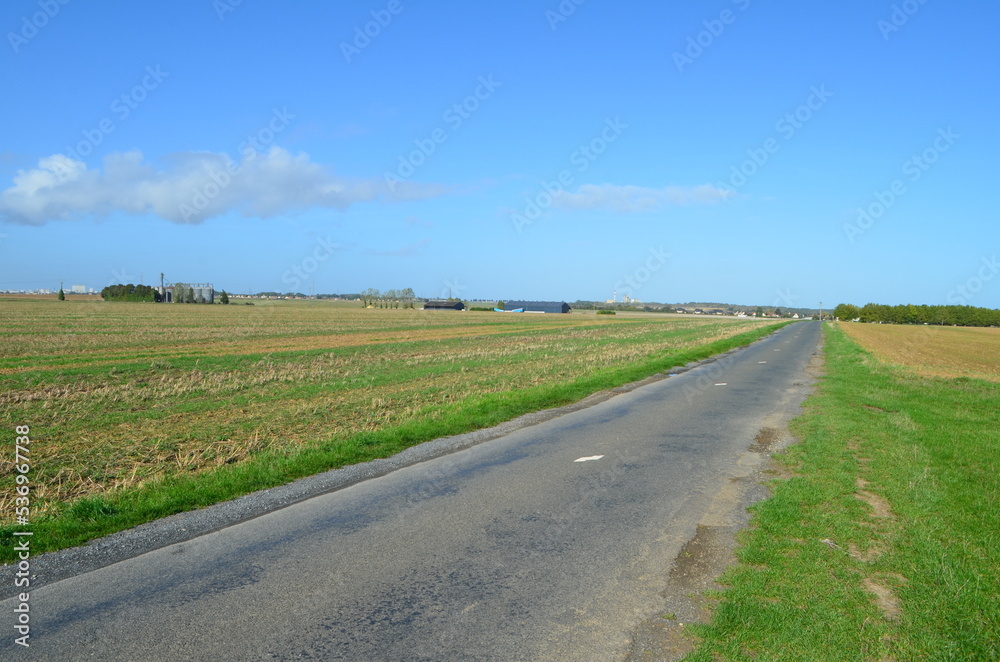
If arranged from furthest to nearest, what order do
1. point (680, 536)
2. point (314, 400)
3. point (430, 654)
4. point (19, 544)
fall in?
point (314, 400) → point (680, 536) → point (19, 544) → point (430, 654)

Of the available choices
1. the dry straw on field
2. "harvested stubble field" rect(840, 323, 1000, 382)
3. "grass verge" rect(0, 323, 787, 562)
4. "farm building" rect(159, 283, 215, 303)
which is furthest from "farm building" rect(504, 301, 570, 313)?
"grass verge" rect(0, 323, 787, 562)

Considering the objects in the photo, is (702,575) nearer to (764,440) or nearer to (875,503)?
(875,503)

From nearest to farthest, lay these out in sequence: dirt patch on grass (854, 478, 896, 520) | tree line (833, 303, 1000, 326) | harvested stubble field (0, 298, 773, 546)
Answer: dirt patch on grass (854, 478, 896, 520) < harvested stubble field (0, 298, 773, 546) < tree line (833, 303, 1000, 326)

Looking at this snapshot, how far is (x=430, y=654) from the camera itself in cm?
414

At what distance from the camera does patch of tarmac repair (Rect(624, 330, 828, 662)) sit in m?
4.34

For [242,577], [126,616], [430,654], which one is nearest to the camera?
[430,654]

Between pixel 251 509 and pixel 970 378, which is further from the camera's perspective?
pixel 970 378

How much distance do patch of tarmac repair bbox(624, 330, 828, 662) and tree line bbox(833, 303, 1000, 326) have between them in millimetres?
192357

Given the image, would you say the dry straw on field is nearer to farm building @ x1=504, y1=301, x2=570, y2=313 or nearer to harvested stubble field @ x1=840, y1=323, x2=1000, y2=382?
harvested stubble field @ x1=840, y1=323, x2=1000, y2=382

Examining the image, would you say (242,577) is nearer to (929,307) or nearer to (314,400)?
(314,400)

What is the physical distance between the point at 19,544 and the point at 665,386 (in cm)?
1740

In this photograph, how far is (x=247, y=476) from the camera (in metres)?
8.36

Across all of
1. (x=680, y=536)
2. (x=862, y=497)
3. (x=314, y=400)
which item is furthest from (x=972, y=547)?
(x=314, y=400)

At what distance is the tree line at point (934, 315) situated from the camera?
539ft
